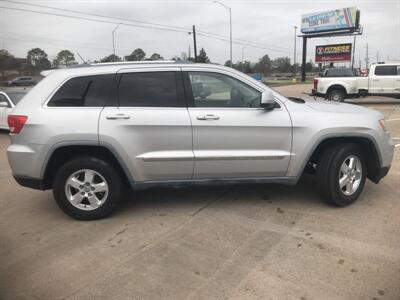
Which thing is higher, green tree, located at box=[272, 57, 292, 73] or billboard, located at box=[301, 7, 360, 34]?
billboard, located at box=[301, 7, 360, 34]

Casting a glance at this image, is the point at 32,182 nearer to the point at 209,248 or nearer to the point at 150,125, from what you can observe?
the point at 150,125

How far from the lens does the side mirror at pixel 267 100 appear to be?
4.61 meters

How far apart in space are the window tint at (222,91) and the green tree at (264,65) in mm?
101724

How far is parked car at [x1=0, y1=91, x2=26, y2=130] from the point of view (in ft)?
38.9

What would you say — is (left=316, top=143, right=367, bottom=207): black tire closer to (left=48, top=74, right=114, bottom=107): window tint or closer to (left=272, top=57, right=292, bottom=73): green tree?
(left=48, top=74, right=114, bottom=107): window tint

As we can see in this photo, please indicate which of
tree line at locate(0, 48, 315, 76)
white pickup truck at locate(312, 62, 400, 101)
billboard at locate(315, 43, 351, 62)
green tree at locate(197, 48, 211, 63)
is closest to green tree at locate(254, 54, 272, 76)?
tree line at locate(0, 48, 315, 76)

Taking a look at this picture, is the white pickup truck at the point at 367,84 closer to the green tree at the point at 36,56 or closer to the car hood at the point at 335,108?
the car hood at the point at 335,108

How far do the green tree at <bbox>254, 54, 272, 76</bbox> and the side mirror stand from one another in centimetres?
10182

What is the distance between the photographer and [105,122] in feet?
15.1

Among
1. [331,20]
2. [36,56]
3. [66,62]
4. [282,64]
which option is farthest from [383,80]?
[282,64]

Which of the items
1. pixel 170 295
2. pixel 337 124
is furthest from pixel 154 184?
pixel 337 124

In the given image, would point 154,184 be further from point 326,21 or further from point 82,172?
point 326,21

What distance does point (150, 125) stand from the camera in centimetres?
462

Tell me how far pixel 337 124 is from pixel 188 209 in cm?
202
